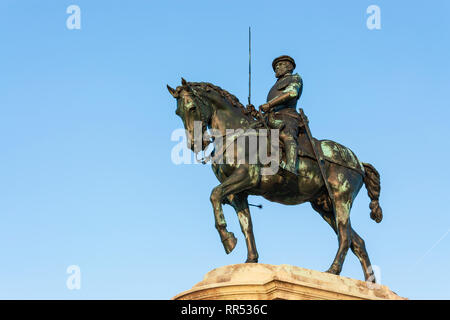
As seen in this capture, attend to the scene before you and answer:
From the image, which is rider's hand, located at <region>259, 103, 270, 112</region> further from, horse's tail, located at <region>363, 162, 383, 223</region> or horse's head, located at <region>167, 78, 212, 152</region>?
horse's tail, located at <region>363, 162, 383, 223</region>

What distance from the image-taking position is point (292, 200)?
19.0 metres

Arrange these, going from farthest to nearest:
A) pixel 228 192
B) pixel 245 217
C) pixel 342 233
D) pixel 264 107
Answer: pixel 264 107
pixel 342 233
pixel 245 217
pixel 228 192

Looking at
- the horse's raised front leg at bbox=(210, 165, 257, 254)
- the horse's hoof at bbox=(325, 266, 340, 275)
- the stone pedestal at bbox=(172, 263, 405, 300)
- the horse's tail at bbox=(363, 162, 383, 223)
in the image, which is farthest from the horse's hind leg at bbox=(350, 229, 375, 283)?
the horse's raised front leg at bbox=(210, 165, 257, 254)

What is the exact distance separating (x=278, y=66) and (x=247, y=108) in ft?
6.14

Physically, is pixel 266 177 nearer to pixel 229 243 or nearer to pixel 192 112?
pixel 229 243

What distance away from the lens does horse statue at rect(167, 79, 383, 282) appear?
1783cm

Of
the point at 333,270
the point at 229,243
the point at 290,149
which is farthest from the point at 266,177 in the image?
the point at 333,270

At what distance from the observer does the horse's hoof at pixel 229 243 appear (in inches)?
669

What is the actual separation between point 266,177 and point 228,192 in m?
1.08

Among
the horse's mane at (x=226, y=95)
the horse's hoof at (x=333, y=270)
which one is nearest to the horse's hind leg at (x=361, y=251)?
the horse's hoof at (x=333, y=270)

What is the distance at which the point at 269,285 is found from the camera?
15891 mm
